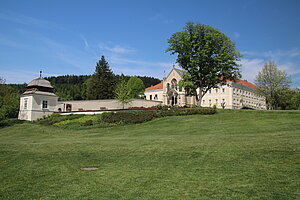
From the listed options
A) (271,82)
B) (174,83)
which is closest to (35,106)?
(174,83)

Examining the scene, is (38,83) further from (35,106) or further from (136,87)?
(136,87)

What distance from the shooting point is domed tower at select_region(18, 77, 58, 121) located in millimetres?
39781

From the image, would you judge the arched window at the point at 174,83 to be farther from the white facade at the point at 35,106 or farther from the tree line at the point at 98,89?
the white facade at the point at 35,106

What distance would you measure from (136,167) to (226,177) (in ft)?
11.2

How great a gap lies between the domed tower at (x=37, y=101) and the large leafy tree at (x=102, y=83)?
19.5 m

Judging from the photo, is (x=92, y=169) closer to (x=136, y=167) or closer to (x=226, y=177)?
(x=136, y=167)

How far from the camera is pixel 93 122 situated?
3153cm

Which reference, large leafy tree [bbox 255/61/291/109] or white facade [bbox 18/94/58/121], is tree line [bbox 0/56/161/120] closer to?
white facade [bbox 18/94/58/121]

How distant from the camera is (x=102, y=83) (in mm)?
62031

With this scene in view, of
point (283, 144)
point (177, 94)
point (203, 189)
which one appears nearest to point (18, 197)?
point (203, 189)

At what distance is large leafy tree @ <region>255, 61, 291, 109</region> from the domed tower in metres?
44.6

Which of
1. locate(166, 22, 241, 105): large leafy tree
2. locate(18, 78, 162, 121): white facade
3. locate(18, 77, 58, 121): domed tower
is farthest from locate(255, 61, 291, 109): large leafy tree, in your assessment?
locate(18, 77, 58, 121): domed tower

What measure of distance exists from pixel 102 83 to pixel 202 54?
102ft

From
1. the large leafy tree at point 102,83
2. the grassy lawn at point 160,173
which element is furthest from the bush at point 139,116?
the large leafy tree at point 102,83
